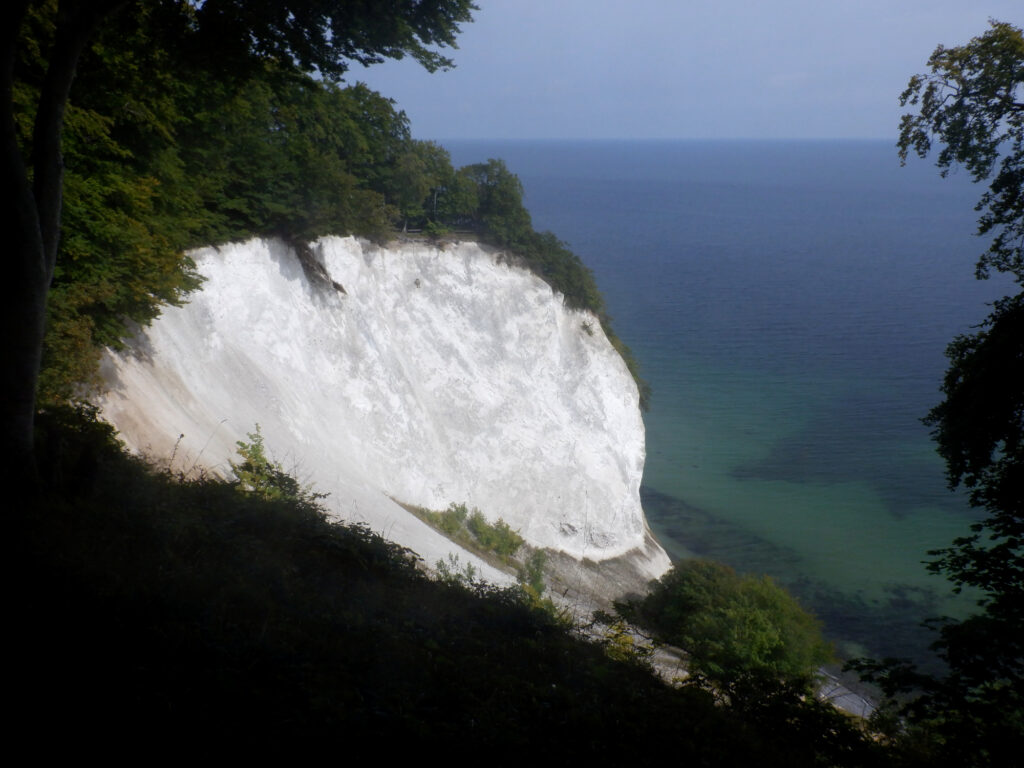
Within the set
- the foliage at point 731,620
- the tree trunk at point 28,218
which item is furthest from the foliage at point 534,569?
the tree trunk at point 28,218

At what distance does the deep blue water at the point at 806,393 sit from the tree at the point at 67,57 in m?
26.2

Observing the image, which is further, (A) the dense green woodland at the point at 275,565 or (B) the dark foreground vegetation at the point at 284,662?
(A) the dense green woodland at the point at 275,565

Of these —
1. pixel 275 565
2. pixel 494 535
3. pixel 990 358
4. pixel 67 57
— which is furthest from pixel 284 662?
pixel 494 535

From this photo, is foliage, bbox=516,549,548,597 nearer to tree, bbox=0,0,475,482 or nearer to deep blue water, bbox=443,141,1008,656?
deep blue water, bbox=443,141,1008,656

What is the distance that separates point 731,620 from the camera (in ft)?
62.6

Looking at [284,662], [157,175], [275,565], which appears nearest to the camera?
[284,662]

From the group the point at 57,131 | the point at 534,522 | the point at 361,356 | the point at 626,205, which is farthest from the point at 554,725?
the point at 626,205

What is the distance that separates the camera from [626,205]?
6073 inches

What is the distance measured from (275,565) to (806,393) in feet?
169

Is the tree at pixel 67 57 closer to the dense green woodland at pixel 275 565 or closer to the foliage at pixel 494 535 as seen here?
the dense green woodland at pixel 275 565

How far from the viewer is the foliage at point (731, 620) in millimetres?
18192

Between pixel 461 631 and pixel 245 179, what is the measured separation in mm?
18166

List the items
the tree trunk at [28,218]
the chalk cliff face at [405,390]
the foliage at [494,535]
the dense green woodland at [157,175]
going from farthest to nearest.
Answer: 1. the foliage at [494,535]
2. the chalk cliff face at [405,390]
3. the dense green woodland at [157,175]
4. the tree trunk at [28,218]

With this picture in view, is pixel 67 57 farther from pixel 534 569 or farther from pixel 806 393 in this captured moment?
pixel 806 393
